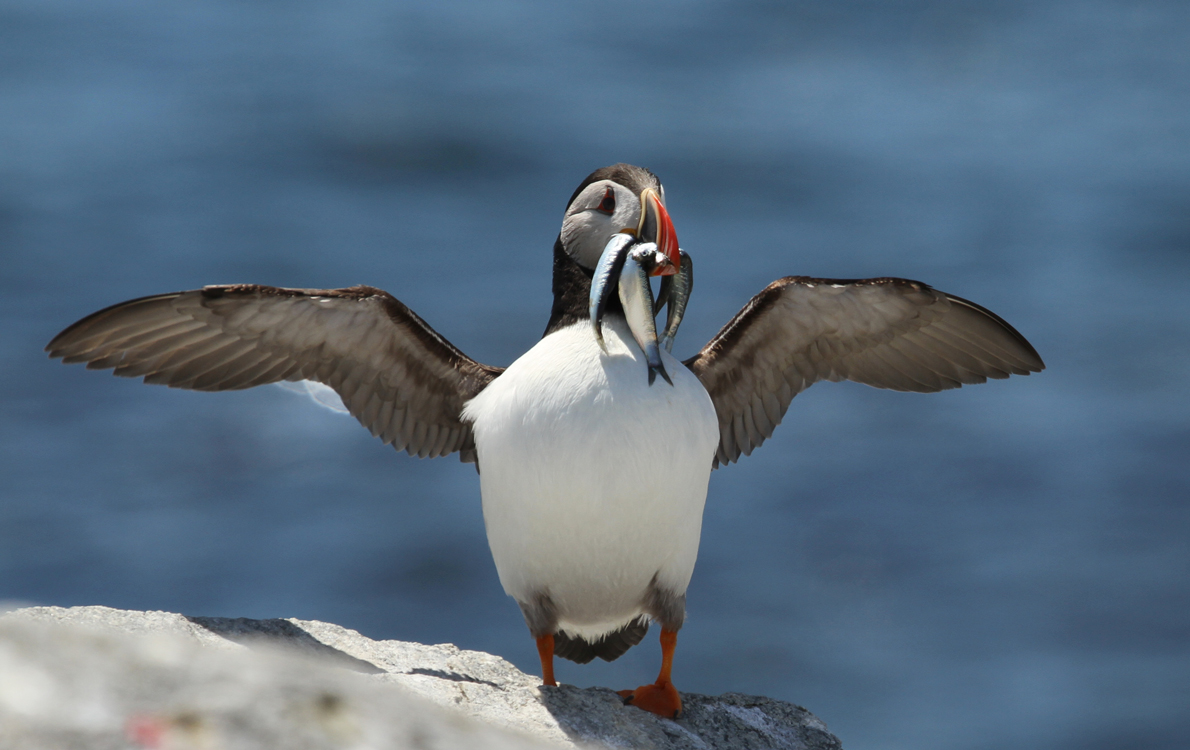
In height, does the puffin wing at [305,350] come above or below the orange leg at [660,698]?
above

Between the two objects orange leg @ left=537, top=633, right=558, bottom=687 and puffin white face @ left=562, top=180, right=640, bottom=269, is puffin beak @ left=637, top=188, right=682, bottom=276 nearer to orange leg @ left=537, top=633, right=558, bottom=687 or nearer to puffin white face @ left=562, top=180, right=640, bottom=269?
puffin white face @ left=562, top=180, right=640, bottom=269

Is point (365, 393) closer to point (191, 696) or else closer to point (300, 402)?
point (191, 696)

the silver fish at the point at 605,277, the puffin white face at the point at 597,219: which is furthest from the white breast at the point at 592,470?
the puffin white face at the point at 597,219

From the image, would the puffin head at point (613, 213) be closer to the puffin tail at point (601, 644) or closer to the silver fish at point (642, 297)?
the silver fish at point (642, 297)

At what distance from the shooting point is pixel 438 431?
6.81 metres

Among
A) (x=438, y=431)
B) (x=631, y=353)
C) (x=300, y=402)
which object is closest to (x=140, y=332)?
(x=438, y=431)

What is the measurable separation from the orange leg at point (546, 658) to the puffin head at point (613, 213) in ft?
6.44

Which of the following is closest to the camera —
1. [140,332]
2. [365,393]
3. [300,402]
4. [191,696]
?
[191,696]

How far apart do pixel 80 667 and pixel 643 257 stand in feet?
13.4

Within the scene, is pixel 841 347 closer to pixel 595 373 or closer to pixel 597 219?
pixel 597 219

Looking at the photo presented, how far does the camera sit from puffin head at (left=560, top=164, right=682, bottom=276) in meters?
5.82

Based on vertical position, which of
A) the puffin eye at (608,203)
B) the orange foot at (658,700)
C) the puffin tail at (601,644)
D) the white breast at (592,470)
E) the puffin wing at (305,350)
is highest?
the puffin eye at (608,203)

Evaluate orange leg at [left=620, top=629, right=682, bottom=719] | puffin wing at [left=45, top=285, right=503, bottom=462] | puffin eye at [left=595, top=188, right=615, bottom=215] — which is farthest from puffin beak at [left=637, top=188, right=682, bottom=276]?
orange leg at [left=620, top=629, right=682, bottom=719]

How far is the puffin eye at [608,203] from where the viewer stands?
589 centimetres
